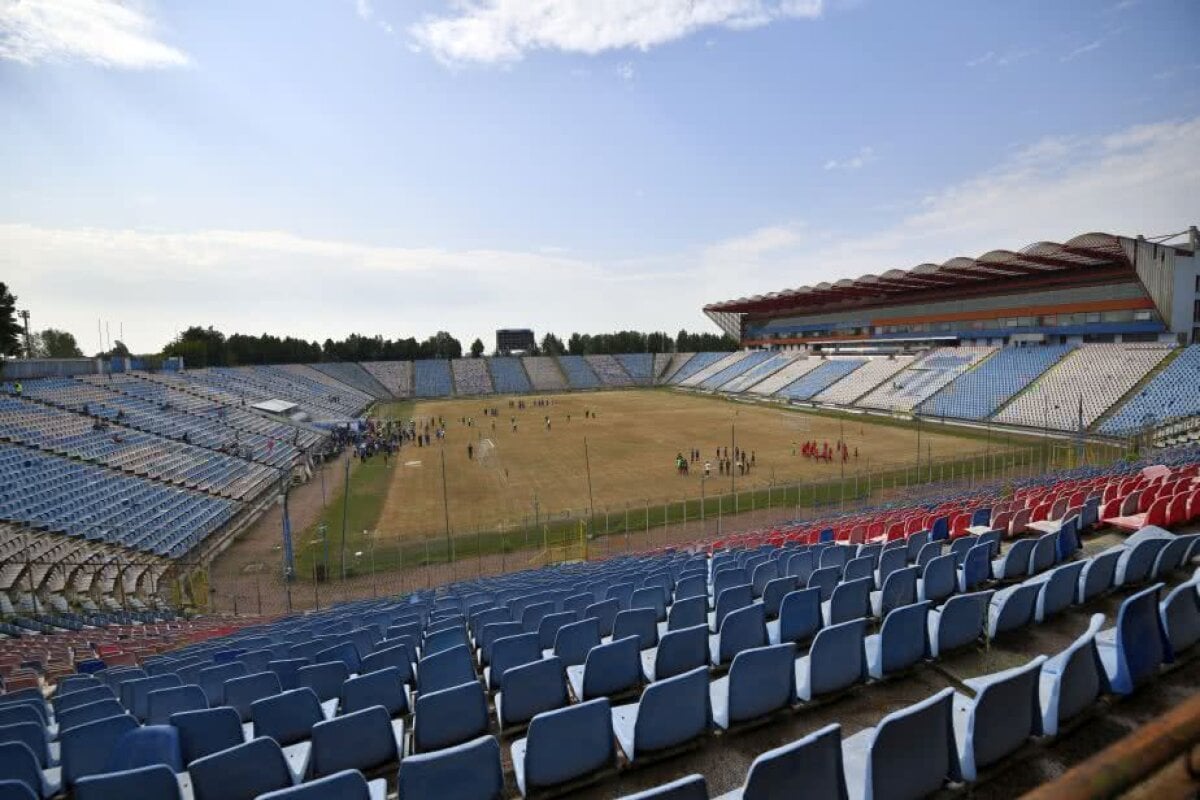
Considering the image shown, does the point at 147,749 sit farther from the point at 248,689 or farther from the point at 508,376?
the point at 508,376

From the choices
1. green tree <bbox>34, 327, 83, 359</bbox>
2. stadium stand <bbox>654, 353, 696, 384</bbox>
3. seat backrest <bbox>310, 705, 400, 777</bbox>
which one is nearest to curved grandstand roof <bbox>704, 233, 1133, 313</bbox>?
stadium stand <bbox>654, 353, 696, 384</bbox>

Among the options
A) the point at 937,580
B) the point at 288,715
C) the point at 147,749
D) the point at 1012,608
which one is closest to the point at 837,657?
the point at 1012,608

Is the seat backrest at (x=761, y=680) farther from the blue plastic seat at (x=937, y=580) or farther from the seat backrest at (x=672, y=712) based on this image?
the blue plastic seat at (x=937, y=580)

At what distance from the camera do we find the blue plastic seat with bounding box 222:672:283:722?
20.0 ft

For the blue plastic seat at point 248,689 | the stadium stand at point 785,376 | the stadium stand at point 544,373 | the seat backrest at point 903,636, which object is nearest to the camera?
the seat backrest at point 903,636

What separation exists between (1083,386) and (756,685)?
54.7 meters

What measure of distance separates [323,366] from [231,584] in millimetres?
86549

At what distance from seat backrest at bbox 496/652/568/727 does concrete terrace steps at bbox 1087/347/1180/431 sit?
46.9 meters

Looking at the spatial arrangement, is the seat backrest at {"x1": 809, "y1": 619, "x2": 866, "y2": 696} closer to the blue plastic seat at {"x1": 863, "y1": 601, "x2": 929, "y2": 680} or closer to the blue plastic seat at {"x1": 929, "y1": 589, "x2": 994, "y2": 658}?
the blue plastic seat at {"x1": 863, "y1": 601, "x2": 929, "y2": 680}

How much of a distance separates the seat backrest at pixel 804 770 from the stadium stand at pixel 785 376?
75.5 m

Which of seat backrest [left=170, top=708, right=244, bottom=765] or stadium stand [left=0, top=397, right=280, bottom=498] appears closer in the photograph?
seat backrest [left=170, top=708, right=244, bottom=765]

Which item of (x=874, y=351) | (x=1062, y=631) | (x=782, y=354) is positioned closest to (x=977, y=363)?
(x=874, y=351)

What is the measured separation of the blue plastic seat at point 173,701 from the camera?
576 cm

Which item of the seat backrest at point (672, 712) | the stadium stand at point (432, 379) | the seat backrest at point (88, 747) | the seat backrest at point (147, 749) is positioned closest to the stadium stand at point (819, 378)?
the stadium stand at point (432, 379)
